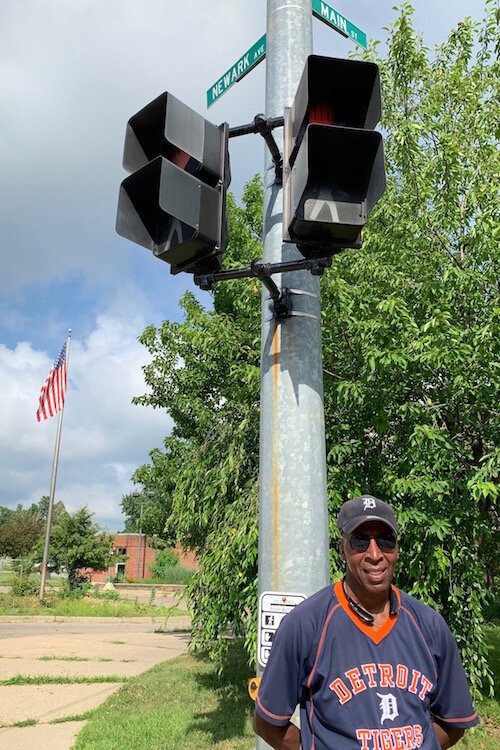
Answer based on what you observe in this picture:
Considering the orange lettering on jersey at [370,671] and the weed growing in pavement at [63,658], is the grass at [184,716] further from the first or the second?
the orange lettering on jersey at [370,671]

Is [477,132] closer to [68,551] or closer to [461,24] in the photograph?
[461,24]

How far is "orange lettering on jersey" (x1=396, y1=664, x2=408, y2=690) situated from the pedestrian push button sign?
49 cm

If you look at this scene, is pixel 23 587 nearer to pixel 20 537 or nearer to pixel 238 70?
pixel 20 537

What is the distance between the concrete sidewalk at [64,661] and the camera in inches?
257

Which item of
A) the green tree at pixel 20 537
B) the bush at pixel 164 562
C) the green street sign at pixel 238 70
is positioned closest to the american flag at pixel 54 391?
the green street sign at pixel 238 70

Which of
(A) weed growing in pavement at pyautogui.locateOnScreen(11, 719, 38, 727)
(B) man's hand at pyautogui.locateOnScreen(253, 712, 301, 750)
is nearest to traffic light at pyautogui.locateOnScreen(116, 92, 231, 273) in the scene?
(B) man's hand at pyautogui.locateOnScreen(253, 712, 301, 750)

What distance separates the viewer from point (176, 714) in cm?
690

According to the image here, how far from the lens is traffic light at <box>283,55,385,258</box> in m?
2.16

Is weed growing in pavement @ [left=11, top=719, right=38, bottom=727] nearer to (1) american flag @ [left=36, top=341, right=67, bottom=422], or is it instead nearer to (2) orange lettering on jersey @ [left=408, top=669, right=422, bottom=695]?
(2) orange lettering on jersey @ [left=408, top=669, right=422, bottom=695]

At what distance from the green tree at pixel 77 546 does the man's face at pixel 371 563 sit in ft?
83.7

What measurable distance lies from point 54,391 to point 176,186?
19.9 meters

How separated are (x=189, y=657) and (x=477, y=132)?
33.8 ft

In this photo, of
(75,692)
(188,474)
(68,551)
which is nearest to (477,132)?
(188,474)

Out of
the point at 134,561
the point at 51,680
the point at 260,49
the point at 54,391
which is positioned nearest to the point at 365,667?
the point at 260,49
